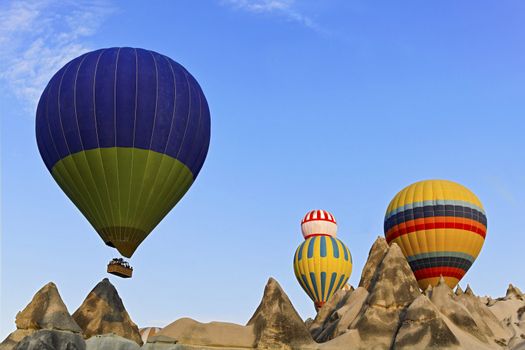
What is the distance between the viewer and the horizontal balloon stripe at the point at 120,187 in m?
26.8

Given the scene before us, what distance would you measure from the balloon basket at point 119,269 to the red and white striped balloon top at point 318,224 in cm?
3574

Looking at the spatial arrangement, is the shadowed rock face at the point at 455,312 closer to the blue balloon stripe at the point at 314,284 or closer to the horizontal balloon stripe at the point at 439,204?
the horizontal balloon stripe at the point at 439,204

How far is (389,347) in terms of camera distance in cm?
2425

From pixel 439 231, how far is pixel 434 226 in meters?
0.45

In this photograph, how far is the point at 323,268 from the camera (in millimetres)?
51781

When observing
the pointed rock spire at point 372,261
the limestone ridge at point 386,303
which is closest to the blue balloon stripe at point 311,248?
the pointed rock spire at point 372,261

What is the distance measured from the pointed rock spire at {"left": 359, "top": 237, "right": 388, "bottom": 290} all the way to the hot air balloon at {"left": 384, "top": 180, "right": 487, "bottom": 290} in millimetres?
4333

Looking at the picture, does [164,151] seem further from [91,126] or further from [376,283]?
[376,283]

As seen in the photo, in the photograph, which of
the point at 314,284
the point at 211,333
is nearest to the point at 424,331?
the point at 211,333

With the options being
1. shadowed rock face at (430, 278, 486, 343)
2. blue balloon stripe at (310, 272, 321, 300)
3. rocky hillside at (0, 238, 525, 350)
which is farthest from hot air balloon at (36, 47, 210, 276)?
blue balloon stripe at (310, 272, 321, 300)

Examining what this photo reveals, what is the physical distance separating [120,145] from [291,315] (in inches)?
396

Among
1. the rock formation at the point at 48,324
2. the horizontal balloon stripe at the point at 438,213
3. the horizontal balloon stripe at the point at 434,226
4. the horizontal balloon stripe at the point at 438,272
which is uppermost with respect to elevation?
the horizontal balloon stripe at the point at 438,213

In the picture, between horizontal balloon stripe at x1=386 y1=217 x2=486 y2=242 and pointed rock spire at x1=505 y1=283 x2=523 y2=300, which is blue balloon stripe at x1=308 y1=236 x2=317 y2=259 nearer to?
horizontal balloon stripe at x1=386 y1=217 x2=486 y2=242

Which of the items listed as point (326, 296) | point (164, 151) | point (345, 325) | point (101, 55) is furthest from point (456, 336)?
point (326, 296)
